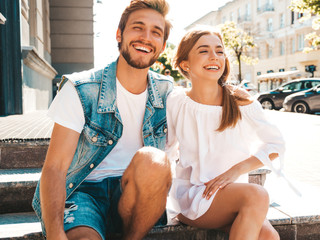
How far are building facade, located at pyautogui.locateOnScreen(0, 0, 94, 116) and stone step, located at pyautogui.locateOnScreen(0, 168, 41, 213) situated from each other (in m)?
2.86

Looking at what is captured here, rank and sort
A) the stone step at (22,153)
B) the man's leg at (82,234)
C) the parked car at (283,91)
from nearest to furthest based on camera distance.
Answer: the man's leg at (82,234) → the stone step at (22,153) → the parked car at (283,91)

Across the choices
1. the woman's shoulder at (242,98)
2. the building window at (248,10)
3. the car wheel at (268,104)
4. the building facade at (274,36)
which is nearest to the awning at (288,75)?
the building facade at (274,36)

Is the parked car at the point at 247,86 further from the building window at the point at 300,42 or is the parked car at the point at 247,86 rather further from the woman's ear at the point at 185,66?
the building window at the point at 300,42

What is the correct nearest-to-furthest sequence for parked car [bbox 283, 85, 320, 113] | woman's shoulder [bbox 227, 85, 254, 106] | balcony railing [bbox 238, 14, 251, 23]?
woman's shoulder [bbox 227, 85, 254, 106], parked car [bbox 283, 85, 320, 113], balcony railing [bbox 238, 14, 251, 23]

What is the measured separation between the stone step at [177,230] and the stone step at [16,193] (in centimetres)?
8

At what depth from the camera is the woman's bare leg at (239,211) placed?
194 cm

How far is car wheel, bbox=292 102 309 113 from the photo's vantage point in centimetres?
1555

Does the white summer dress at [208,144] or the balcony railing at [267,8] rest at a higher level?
the balcony railing at [267,8]

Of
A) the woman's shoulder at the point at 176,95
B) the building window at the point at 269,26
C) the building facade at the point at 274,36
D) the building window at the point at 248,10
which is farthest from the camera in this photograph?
the building window at the point at 248,10

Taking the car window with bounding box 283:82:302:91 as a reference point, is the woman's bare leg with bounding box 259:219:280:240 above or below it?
below

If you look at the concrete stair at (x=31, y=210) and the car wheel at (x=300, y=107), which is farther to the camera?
the car wheel at (x=300, y=107)

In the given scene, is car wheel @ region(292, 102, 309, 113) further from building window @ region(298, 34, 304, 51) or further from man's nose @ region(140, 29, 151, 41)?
→ building window @ region(298, 34, 304, 51)

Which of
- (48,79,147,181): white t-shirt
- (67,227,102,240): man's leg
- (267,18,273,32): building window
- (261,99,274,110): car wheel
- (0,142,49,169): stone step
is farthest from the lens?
(267,18,273,32): building window

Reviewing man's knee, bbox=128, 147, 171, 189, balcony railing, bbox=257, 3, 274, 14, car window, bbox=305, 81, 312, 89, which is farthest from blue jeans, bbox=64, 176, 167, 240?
balcony railing, bbox=257, 3, 274, 14
